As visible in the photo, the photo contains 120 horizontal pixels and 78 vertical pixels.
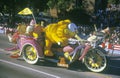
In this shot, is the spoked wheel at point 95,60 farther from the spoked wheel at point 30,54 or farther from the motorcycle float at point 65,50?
the spoked wheel at point 30,54

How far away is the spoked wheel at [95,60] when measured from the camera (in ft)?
42.1

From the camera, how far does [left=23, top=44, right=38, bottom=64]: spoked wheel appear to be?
13.9 m

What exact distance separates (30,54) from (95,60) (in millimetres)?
2774

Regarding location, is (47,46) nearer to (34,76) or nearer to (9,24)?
(34,76)

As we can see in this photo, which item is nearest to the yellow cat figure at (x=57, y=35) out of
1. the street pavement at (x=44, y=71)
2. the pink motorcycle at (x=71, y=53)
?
the pink motorcycle at (x=71, y=53)

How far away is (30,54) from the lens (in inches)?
556

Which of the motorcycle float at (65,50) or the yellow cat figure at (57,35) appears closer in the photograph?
the motorcycle float at (65,50)

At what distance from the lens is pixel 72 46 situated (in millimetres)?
13812

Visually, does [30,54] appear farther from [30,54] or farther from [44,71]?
[44,71]

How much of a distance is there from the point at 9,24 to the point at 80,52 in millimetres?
25166

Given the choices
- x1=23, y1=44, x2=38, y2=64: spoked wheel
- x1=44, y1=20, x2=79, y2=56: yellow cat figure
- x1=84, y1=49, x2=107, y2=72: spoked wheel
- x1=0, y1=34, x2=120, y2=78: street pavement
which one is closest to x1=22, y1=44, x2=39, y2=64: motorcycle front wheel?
x1=23, y1=44, x2=38, y2=64: spoked wheel

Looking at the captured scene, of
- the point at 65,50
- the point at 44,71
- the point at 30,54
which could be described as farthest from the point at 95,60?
the point at 30,54

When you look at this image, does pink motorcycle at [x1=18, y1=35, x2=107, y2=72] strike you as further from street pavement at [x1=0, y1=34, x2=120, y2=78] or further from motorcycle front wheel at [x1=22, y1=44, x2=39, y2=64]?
street pavement at [x1=0, y1=34, x2=120, y2=78]

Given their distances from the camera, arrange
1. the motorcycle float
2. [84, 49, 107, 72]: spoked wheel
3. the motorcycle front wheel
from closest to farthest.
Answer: [84, 49, 107, 72]: spoked wheel
the motorcycle float
the motorcycle front wheel
